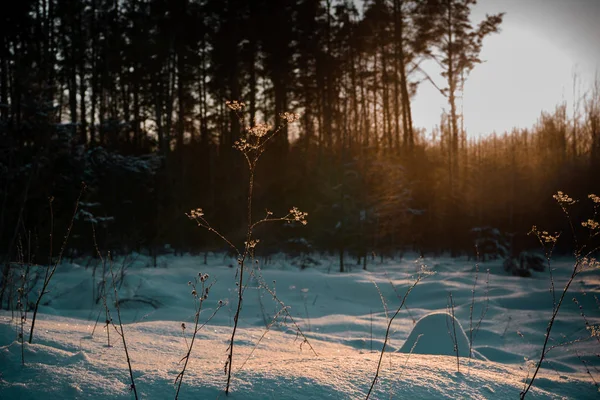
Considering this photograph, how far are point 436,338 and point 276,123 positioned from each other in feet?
52.5

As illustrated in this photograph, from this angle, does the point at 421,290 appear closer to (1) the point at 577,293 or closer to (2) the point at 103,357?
(1) the point at 577,293

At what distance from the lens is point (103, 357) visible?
1850 mm

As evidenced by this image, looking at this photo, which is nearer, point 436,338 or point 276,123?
point 436,338

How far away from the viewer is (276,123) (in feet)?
59.7

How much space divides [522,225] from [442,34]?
8.57 metres

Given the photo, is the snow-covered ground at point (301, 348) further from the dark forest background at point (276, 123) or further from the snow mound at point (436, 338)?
the dark forest background at point (276, 123)

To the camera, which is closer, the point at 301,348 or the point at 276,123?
the point at 301,348

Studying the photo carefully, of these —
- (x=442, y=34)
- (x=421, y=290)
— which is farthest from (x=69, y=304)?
(x=442, y=34)

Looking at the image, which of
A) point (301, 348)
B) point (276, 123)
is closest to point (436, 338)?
point (301, 348)

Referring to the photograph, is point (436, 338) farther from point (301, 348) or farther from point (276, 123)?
point (276, 123)

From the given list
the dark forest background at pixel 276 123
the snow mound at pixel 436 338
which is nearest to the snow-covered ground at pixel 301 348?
the snow mound at pixel 436 338

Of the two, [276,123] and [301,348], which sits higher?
[276,123]

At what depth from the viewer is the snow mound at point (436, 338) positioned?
2.93m

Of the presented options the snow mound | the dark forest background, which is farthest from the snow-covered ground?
the dark forest background
